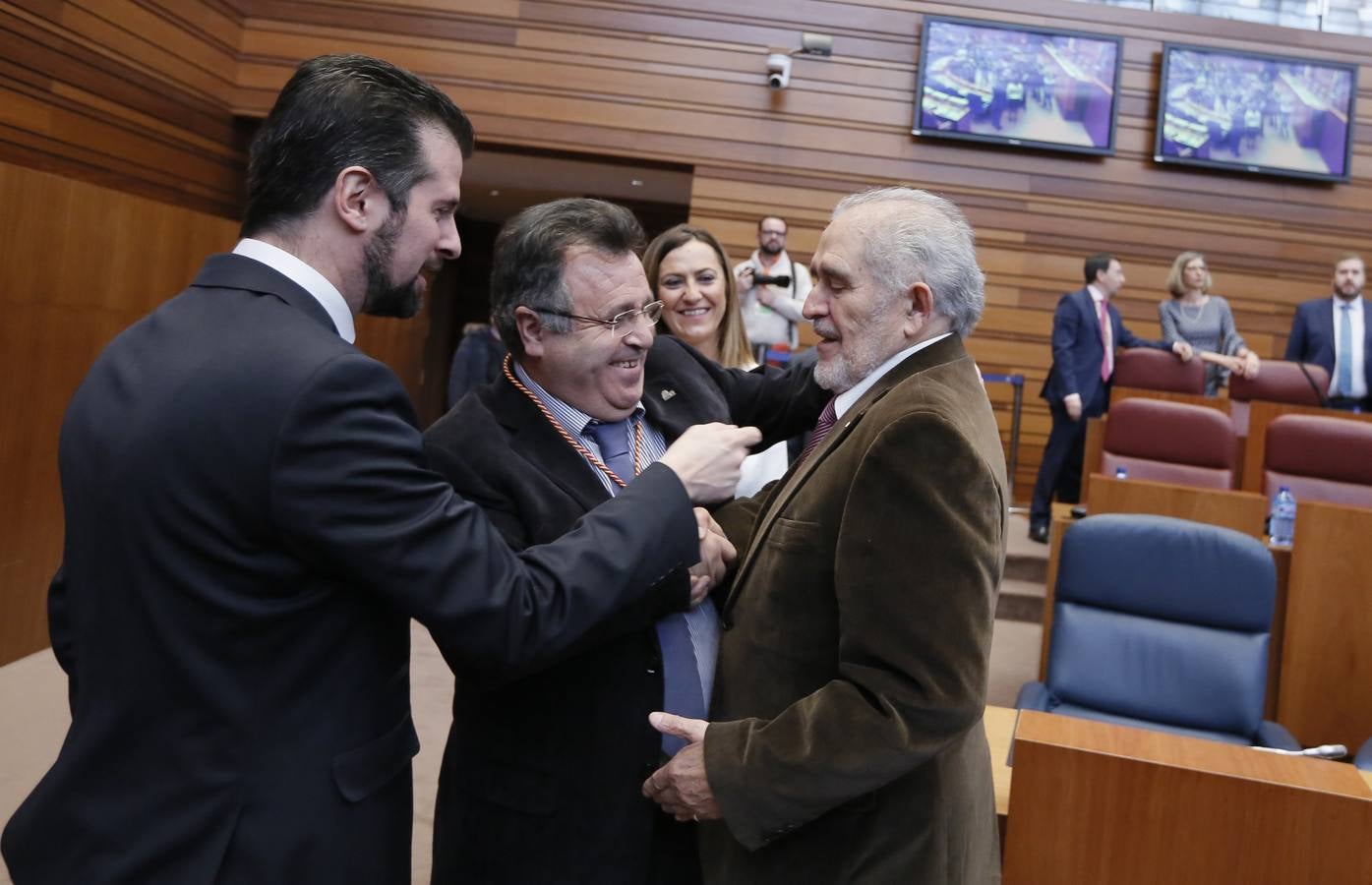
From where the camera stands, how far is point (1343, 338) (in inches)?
244

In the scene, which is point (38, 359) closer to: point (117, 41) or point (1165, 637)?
point (117, 41)

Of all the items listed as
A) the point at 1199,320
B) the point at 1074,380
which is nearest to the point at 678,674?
the point at 1074,380

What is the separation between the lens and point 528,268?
1346 mm

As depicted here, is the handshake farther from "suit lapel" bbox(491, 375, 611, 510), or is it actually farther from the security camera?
the security camera

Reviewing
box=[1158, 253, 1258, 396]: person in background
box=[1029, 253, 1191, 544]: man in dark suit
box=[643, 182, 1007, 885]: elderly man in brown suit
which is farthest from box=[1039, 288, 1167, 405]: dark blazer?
box=[643, 182, 1007, 885]: elderly man in brown suit

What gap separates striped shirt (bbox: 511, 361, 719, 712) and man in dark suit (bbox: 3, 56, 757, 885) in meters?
0.31

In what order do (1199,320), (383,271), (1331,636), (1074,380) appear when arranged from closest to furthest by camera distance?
1. (383,271)
2. (1331,636)
3. (1074,380)
4. (1199,320)

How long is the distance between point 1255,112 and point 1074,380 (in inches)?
120

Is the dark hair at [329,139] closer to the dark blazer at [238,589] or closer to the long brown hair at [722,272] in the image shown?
the dark blazer at [238,589]

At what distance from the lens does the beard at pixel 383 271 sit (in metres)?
1.02

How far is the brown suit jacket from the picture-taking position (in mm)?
1029

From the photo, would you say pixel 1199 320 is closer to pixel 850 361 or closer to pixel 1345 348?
pixel 1345 348

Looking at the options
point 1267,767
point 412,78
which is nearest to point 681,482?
point 412,78

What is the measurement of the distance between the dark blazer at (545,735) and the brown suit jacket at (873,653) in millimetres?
111
